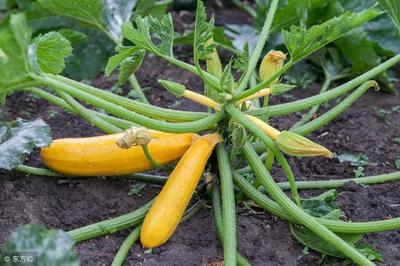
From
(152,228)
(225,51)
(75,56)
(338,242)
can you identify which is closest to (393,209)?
(338,242)

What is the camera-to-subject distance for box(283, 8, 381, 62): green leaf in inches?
71.6

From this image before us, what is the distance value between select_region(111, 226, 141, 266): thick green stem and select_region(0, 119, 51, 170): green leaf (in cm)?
35

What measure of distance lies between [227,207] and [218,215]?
16cm

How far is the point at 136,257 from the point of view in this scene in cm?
201

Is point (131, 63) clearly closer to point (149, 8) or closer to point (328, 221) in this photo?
point (328, 221)

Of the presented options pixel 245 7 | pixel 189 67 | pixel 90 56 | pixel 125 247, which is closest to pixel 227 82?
pixel 189 67

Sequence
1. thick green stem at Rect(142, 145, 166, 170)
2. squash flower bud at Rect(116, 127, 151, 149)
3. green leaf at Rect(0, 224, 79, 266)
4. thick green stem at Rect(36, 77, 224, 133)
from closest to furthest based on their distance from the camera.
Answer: green leaf at Rect(0, 224, 79, 266), thick green stem at Rect(36, 77, 224, 133), squash flower bud at Rect(116, 127, 151, 149), thick green stem at Rect(142, 145, 166, 170)

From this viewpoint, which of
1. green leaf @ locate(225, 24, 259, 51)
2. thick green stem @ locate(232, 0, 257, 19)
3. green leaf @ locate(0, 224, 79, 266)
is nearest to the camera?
green leaf @ locate(0, 224, 79, 266)

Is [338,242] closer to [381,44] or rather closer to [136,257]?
[136,257]

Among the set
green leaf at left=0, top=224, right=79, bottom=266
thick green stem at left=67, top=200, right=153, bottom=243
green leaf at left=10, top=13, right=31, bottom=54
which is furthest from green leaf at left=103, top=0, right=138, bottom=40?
green leaf at left=0, top=224, right=79, bottom=266

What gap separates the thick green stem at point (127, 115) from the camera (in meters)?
1.77

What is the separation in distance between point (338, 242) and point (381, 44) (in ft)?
4.56

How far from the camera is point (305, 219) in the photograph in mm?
1896

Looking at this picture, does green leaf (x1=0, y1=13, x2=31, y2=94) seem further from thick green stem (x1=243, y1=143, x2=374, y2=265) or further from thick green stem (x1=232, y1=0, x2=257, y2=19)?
thick green stem (x1=232, y1=0, x2=257, y2=19)
